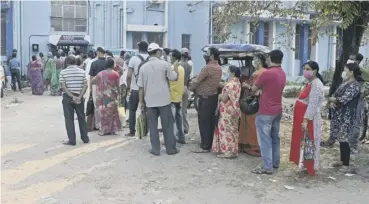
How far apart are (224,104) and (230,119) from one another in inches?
9.8

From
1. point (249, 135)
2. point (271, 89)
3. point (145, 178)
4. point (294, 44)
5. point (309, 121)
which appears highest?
point (294, 44)

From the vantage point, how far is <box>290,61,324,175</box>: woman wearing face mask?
19.8ft

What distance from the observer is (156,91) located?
23.7 feet

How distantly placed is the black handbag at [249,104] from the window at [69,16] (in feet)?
51.5

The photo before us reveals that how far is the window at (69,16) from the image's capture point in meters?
20.9

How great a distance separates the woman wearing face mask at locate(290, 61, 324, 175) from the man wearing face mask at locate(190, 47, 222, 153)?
4.91 feet

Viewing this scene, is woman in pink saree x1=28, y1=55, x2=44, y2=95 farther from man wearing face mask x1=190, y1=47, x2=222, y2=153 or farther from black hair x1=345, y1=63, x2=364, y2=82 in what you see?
black hair x1=345, y1=63, x2=364, y2=82

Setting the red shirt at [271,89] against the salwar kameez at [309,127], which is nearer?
the salwar kameez at [309,127]

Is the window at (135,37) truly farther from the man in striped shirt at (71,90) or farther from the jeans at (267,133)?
the jeans at (267,133)

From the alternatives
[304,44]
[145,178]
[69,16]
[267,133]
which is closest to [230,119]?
[267,133]

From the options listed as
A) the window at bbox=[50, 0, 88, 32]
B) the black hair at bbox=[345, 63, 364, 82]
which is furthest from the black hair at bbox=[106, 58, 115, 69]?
the window at bbox=[50, 0, 88, 32]

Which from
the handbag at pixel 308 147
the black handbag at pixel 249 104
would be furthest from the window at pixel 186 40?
the handbag at pixel 308 147

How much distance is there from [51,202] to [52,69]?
1262cm

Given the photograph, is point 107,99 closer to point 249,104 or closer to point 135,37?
point 249,104
